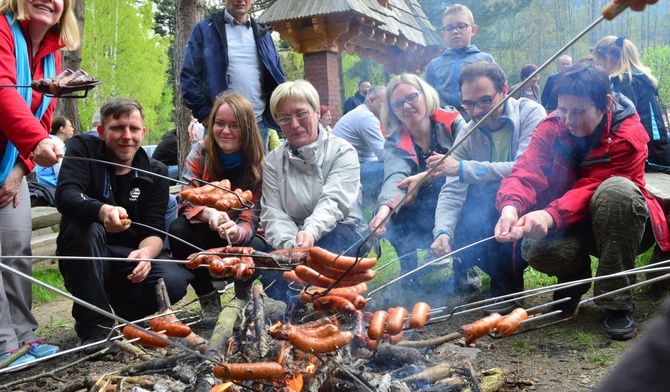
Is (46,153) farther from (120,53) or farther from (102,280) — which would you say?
(120,53)

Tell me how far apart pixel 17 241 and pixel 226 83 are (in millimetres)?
2424

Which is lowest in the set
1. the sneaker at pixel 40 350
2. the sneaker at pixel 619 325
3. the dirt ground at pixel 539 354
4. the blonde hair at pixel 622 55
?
the dirt ground at pixel 539 354

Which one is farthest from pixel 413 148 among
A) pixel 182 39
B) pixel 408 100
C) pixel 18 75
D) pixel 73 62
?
pixel 73 62

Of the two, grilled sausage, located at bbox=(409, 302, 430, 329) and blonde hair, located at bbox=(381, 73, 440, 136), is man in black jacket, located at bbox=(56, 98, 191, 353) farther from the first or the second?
grilled sausage, located at bbox=(409, 302, 430, 329)

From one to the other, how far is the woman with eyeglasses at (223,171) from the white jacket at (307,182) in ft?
0.49

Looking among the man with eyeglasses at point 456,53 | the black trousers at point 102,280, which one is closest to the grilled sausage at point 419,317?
the black trousers at point 102,280

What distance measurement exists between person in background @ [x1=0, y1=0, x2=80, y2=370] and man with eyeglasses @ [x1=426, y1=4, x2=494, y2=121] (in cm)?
343

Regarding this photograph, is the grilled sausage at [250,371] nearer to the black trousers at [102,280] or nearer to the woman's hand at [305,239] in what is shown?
the woman's hand at [305,239]

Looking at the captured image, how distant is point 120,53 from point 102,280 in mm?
24585

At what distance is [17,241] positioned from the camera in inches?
147

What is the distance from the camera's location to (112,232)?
3.75 metres

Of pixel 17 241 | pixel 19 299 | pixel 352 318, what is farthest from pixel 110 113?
pixel 352 318

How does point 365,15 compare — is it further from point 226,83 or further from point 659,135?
point 659,135

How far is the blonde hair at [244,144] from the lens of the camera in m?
4.21
